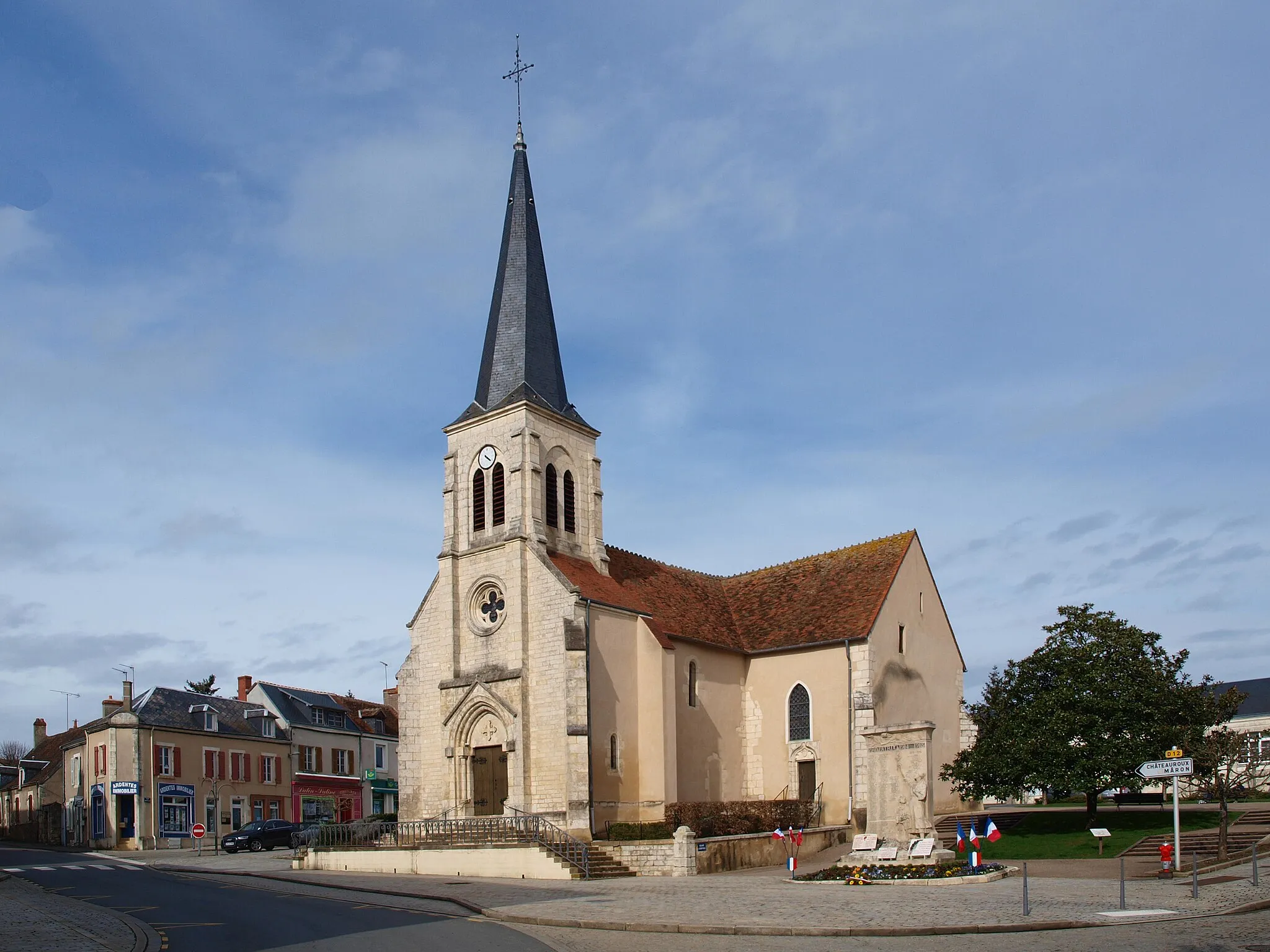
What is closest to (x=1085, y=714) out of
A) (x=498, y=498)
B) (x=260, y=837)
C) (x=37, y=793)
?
(x=498, y=498)

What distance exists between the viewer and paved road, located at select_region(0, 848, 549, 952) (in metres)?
14.8

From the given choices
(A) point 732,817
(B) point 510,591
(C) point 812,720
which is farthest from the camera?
(C) point 812,720

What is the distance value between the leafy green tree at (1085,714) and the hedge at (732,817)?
4.92 metres

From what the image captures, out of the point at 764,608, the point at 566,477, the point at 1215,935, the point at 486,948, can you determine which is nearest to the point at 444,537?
the point at 566,477

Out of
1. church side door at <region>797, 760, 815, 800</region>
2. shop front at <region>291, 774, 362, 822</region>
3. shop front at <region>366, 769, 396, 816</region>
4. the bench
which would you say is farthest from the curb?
shop front at <region>366, 769, 396, 816</region>

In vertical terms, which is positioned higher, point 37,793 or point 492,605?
point 492,605

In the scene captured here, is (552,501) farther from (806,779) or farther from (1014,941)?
(1014,941)

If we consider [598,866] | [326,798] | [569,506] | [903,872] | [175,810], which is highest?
[569,506]

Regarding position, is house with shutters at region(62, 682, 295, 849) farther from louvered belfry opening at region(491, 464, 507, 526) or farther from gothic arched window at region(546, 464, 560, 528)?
gothic arched window at region(546, 464, 560, 528)

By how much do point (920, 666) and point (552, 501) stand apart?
13.3 metres

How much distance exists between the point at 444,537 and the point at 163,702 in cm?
2301

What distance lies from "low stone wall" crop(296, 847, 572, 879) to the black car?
36.4ft

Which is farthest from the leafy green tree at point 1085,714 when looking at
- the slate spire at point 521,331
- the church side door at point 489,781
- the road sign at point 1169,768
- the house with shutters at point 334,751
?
the house with shutters at point 334,751

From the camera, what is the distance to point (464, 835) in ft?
96.9
